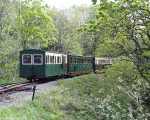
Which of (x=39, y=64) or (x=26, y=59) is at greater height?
(x=26, y=59)

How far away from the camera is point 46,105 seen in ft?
65.0

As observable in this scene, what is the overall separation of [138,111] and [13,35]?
27.8 metres

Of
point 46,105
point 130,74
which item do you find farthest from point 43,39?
point 46,105

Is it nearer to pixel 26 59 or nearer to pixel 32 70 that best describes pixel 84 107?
pixel 32 70

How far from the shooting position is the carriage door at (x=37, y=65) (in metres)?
32.5

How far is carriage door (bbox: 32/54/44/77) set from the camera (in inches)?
1278

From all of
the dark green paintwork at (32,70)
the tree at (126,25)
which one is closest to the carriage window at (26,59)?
the dark green paintwork at (32,70)

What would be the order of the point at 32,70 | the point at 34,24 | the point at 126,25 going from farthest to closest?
the point at 34,24
the point at 32,70
the point at 126,25

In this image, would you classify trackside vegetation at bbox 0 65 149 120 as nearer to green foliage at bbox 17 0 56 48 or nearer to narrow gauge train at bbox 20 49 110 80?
narrow gauge train at bbox 20 49 110 80

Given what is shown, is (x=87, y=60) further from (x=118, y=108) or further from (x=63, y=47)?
(x=118, y=108)

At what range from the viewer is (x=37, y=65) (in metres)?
32.8

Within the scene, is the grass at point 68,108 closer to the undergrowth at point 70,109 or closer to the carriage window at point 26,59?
the undergrowth at point 70,109

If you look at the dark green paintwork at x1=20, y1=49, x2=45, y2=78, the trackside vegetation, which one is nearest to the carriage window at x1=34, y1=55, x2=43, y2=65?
the dark green paintwork at x1=20, y1=49, x2=45, y2=78

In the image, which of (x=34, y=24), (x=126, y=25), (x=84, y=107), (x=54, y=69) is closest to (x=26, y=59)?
(x=54, y=69)
